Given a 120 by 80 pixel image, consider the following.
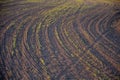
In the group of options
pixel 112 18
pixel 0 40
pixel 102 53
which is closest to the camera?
pixel 102 53

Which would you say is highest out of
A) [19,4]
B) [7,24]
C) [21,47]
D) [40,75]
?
[19,4]

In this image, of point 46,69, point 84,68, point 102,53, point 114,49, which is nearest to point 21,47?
point 46,69

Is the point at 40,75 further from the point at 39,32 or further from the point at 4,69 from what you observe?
the point at 39,32

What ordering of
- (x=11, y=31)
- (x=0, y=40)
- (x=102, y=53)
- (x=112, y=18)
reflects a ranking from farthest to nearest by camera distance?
(x=112, y=18)
(x=11, y=31)
(x=0, y=40)
(x=102, y=53)

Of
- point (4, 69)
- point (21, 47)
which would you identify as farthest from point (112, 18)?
point (4, 69)

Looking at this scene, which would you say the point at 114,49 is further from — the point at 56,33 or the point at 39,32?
the point at 39,32

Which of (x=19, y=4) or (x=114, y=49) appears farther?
(x=19, y=4)

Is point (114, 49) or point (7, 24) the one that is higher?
point (7, 24)
